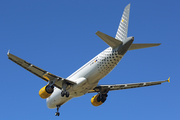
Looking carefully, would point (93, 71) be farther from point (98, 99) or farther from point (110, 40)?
point (98, 99)

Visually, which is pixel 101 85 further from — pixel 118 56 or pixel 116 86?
pixel 118 56

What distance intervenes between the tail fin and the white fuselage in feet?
6.19

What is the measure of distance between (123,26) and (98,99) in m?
12.1

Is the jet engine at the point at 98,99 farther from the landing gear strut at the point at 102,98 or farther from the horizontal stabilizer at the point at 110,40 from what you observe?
the horizontal stabilizer at the point at 110,40

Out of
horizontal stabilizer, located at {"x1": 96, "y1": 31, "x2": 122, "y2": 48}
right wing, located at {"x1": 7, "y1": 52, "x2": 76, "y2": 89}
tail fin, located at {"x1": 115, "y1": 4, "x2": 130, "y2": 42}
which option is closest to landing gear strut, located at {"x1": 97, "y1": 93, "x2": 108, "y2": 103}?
right wing, located at {"x1": 7, "y1": 52, "x2": 76, "y2": 89}

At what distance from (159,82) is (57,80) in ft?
45.4

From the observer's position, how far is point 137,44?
2988 centimetres

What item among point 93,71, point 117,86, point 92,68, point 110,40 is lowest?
point 93,71

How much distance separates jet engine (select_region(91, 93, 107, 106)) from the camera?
37.6 meters

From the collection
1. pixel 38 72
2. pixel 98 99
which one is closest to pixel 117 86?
pixel 98 99

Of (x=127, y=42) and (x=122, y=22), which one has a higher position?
(x=122, y=22)

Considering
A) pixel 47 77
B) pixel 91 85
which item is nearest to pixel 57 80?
pixel 47 77

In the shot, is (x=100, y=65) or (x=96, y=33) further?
(x=100, y=65)

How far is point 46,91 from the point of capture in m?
32.1
